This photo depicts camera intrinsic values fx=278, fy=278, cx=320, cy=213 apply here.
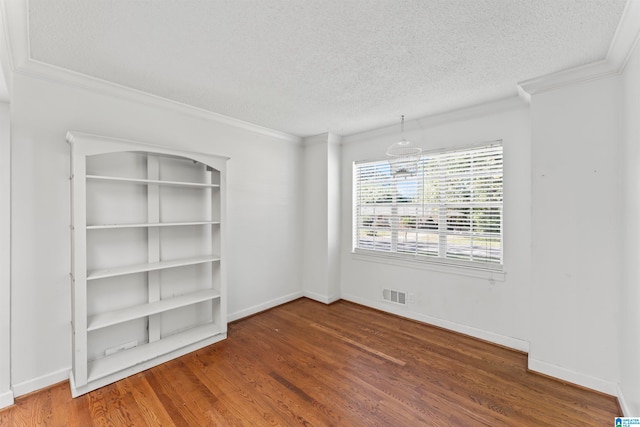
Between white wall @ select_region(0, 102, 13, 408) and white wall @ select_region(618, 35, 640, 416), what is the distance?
13.9 feet

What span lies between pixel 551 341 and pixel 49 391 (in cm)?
A: 414

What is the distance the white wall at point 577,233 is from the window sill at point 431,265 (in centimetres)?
52

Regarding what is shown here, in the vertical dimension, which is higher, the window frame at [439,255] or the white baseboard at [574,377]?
the window frame at [439,255]

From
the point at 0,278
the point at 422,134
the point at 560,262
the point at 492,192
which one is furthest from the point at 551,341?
the point at 0,278

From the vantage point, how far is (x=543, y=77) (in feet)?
7.76

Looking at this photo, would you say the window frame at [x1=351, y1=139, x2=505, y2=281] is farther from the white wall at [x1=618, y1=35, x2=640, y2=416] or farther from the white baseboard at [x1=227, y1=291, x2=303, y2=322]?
the white baseboard at [x1=227, y1=291, x2=303, y2=322]

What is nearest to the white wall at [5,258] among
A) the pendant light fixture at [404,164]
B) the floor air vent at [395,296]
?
the pendant light fixture at [404,164]

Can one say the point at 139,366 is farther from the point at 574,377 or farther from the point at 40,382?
the point at 574,377

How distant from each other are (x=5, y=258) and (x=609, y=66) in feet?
15.5

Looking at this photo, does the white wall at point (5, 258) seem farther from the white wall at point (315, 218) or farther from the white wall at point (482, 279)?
the white wall at point (482, 279)

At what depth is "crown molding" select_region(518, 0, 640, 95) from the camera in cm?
162

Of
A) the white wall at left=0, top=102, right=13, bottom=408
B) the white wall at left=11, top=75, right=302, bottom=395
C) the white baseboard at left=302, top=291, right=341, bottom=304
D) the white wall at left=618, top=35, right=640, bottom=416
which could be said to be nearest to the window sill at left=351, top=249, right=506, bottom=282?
the white baseboard at left=302, top=291, right=341, bottom=304

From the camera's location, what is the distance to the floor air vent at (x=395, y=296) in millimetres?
3697

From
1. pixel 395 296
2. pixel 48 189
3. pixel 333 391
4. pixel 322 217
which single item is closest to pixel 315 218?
pixel 322 217
